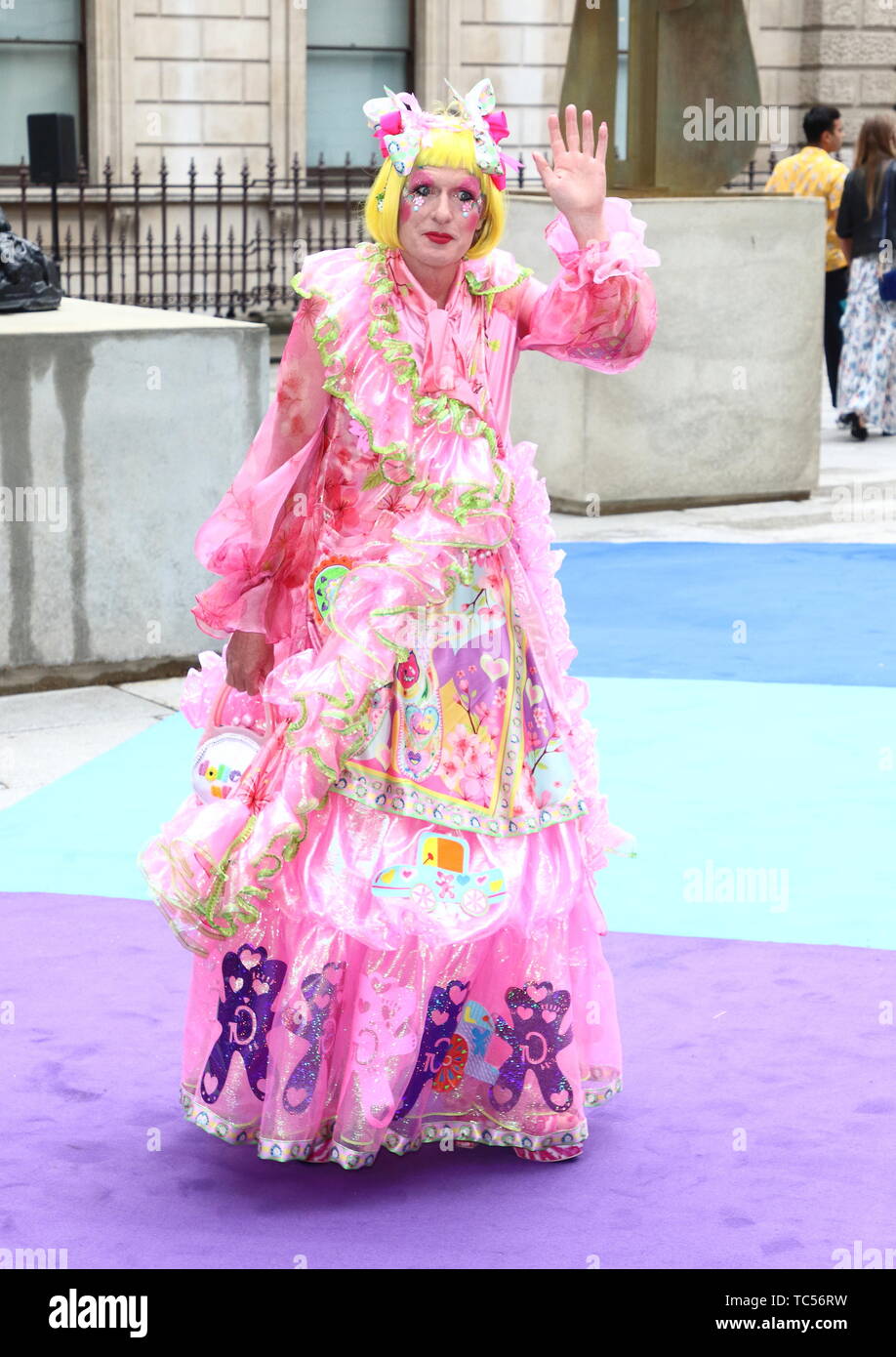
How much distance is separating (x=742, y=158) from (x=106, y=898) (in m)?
7.74

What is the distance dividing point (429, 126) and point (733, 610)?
5581 mm

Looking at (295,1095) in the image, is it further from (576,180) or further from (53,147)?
(53,147)

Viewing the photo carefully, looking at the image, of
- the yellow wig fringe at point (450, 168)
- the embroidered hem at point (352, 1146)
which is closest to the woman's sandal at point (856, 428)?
the yellow wig fringe at point (450, 168)

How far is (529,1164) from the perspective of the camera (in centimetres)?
412

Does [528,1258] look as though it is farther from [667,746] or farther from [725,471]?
[725,471]

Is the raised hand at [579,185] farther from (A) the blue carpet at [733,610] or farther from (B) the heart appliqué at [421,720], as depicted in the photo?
(A) the blue carpet at [733,610]

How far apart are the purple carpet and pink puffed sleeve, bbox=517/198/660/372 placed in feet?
5.02

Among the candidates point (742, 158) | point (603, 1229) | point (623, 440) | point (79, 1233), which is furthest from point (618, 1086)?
point (742, 158)

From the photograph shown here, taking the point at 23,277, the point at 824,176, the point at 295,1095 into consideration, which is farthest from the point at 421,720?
the point at 824,176

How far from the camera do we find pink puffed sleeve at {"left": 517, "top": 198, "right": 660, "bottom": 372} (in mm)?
4012

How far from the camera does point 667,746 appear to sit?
23.7ft

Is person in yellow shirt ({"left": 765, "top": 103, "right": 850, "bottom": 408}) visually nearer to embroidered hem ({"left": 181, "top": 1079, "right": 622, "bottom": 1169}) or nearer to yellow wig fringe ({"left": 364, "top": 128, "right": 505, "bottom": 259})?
yellow wig fringe ({"left": 364, "top": 128, "right": 505, "bottom": 259})

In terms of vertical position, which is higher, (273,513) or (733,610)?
(273,513)

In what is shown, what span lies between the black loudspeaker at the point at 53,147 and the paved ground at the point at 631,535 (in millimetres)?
6115
